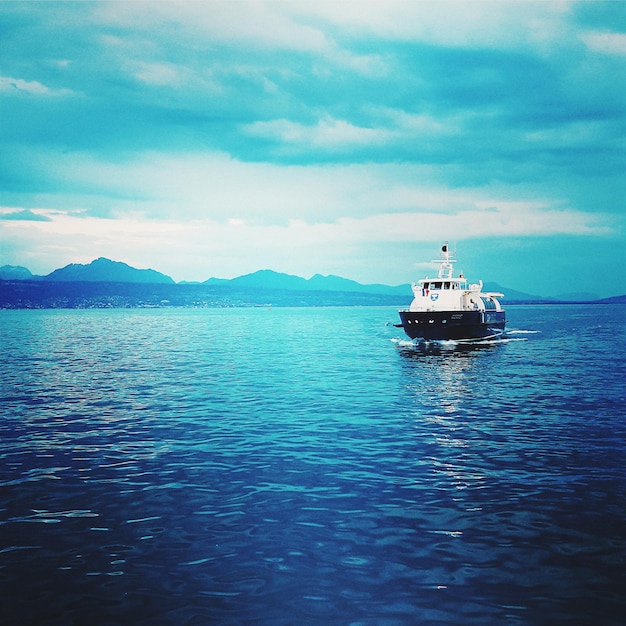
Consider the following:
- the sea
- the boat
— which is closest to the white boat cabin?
the boat

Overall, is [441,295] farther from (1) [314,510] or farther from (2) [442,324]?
(1) [314,510]

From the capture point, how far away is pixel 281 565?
11531 mm

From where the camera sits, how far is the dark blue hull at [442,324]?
72.8 meters

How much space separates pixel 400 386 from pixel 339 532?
2666 centimetres

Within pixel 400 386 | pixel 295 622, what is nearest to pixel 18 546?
pixel 295 622

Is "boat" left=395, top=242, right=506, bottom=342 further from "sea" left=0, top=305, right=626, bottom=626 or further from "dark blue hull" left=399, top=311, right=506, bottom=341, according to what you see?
"sea" left=0, top=305, right=626, bottom=626

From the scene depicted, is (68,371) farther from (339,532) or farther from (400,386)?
(339,532)

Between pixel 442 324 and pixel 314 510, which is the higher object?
pixel 442 324

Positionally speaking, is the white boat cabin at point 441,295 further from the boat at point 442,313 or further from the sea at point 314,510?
the sea at point 314,510

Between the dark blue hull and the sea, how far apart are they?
3872cm

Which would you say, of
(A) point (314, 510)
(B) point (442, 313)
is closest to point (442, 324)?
(B) point (442, 313)

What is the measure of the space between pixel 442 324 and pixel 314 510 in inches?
2407

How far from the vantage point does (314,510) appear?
14.7m

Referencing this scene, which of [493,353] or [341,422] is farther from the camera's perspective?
[493,353]
